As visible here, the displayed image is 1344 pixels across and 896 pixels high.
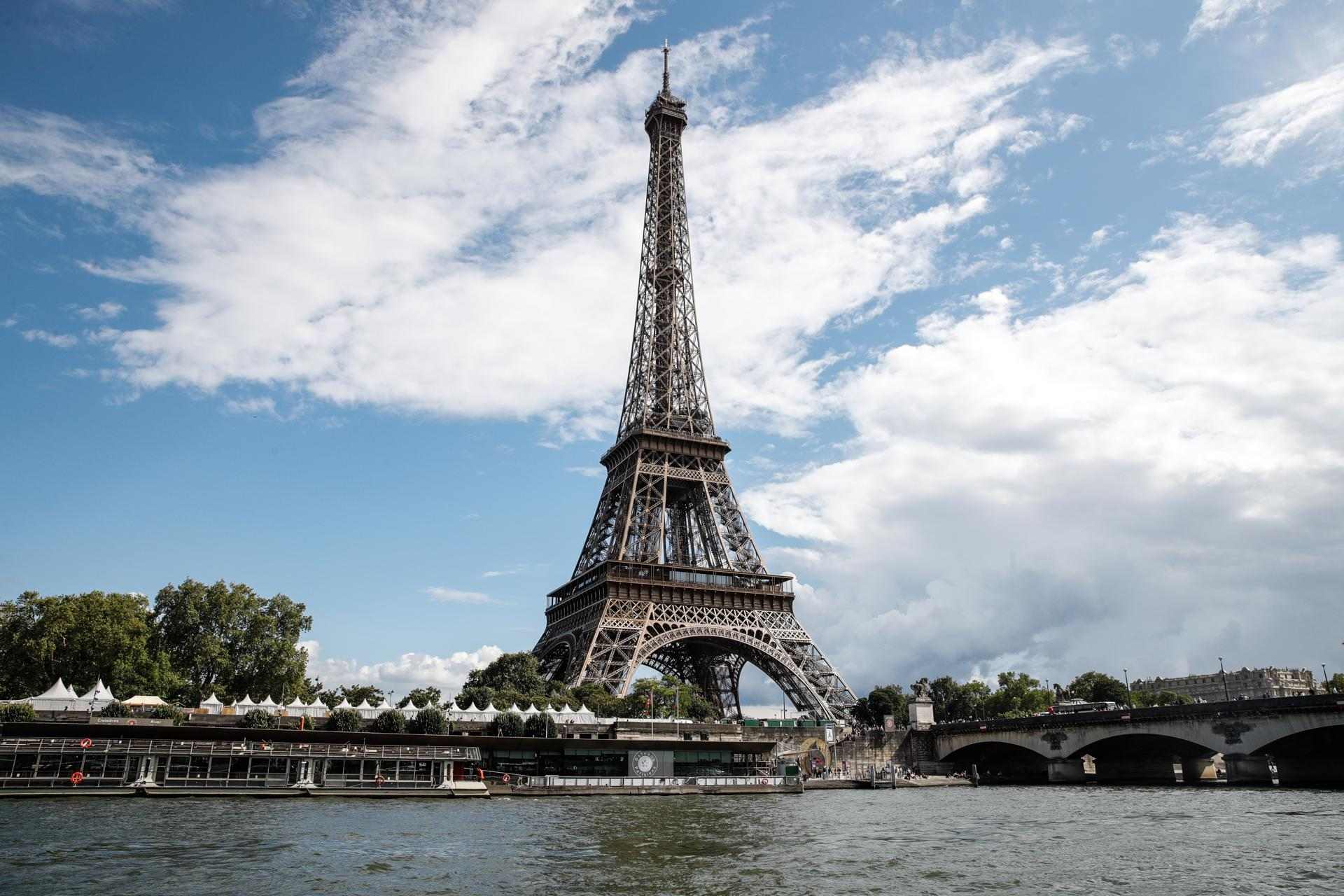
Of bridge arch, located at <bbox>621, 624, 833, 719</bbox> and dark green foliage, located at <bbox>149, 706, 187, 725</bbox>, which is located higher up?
bridge arch, located at <bbox>621, 624, 833, 719</bbox>

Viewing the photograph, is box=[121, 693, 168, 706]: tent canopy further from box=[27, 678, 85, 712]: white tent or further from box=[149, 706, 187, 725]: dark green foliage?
box=[27, 678, 85, 712]: white tent

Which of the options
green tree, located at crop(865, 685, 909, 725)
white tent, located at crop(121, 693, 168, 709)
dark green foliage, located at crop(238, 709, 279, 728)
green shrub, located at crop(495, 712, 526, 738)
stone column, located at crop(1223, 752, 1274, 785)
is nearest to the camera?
white tent, located at crop(121, 693, 168, 709)

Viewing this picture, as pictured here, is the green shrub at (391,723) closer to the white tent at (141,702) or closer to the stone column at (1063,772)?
the white tent at (141,702)

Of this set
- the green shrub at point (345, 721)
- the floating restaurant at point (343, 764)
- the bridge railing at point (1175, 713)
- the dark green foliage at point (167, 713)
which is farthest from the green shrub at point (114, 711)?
the bridge railing at point (1175, 713)

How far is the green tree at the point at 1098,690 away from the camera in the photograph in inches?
5477

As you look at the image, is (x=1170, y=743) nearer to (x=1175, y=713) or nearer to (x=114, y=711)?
(x=1175, y=713)

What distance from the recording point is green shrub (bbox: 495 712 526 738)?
237 feet

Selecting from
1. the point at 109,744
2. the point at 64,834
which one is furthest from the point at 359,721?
the point at 64,834

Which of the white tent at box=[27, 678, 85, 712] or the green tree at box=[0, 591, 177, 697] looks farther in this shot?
the green tree at box=[0, 591, 177, 697]

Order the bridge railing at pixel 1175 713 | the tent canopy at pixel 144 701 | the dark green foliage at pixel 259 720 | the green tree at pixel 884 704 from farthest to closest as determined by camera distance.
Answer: the green tree at pixel 884 704 → the bridge railing at pixel 1175 713 → the dark green foliage at pixel 259 720 → the tent canopy at pixel 144 701

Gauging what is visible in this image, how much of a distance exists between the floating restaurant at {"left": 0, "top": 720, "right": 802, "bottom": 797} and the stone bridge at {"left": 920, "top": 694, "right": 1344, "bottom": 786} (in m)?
27.3

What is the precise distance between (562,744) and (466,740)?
717 centimetres

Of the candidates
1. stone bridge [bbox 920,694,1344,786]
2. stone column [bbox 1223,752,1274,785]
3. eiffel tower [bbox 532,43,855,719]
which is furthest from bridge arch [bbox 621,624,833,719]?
stone column [bbox 1223,752,1274,785]

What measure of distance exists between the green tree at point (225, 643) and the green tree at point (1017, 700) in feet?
318
